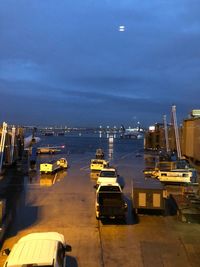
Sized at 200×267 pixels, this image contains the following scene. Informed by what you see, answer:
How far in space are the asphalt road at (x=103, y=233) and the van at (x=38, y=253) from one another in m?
3.57

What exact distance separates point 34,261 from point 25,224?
13206 millimetres

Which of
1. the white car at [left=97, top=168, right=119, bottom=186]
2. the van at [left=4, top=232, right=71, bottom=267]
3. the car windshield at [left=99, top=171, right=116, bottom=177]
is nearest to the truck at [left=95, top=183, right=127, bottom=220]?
the van at [left=4, top=232, right=71, bottom=267]

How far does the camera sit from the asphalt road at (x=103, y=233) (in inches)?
711

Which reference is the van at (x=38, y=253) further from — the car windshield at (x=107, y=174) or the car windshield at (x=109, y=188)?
the car windshield at (x=107, y=174)

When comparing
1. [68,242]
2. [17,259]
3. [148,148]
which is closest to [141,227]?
[68,242]

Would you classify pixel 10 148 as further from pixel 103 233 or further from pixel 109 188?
pixel 103 233

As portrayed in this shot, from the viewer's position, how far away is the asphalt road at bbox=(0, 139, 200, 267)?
711 inches

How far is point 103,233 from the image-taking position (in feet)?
73.6

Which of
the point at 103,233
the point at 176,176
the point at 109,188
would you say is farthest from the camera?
the point at 176,176

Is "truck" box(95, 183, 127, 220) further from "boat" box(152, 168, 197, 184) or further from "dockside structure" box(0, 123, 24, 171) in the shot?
"dockside structure" box(0, 123, 24, 171)

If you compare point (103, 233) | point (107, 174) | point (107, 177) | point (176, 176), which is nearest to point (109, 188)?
point (103, 233)

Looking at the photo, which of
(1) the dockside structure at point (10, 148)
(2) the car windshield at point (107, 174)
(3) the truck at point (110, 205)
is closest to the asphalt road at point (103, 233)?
(3) the truck at point (110, 205)

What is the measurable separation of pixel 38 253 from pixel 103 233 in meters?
10.1

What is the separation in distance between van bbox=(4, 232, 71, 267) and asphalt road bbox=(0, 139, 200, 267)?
141 inches
